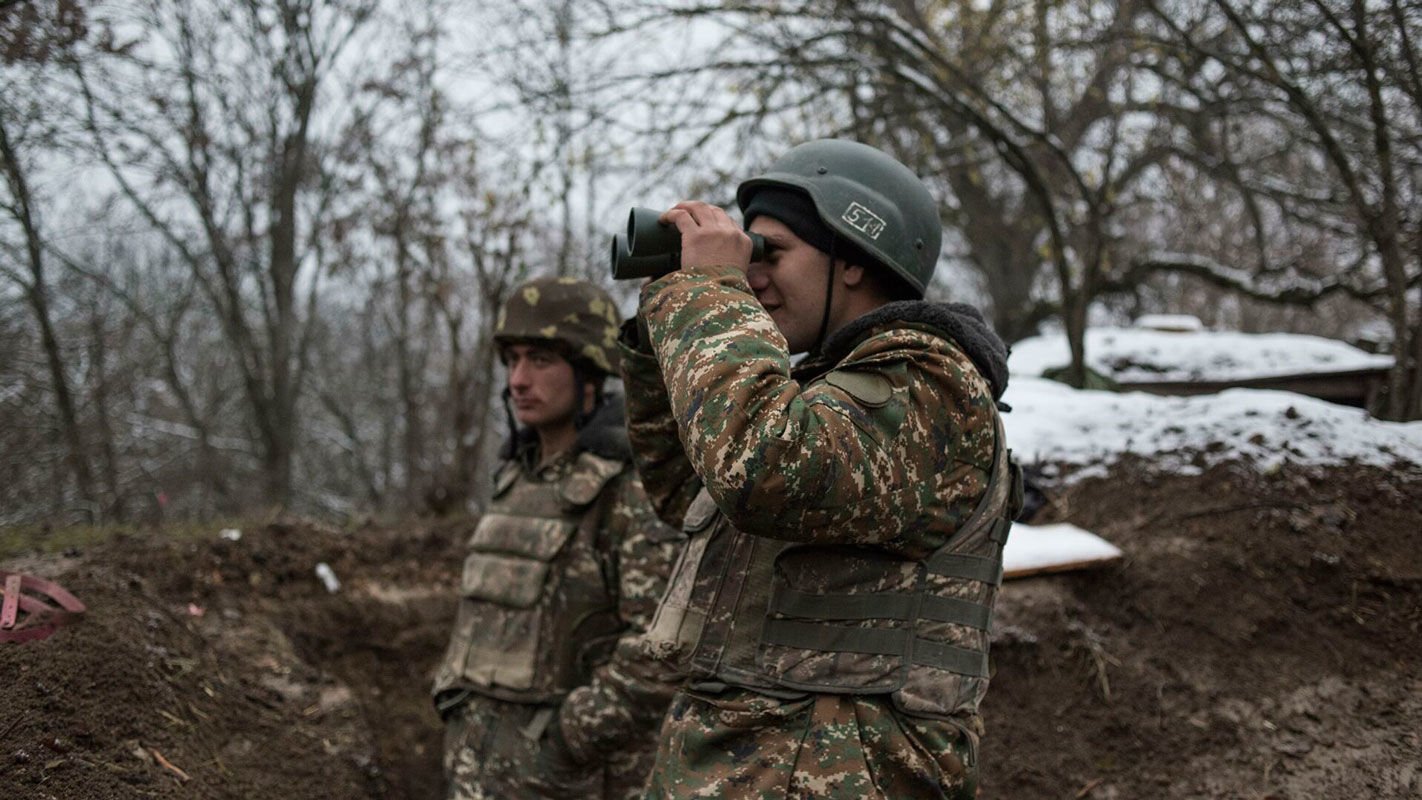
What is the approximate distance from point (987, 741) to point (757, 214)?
2231 mm

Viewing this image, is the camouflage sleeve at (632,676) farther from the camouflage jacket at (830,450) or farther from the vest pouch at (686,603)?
the camouflage jacket at (830,450)

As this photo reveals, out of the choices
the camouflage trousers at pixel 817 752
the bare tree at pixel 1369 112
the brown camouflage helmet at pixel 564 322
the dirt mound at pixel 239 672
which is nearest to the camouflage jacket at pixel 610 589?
the brown camouflage helmet at pixel 564 322

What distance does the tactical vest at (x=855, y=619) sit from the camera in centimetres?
166

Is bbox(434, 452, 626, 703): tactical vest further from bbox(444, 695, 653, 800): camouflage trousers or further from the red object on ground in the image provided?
the red object on ground

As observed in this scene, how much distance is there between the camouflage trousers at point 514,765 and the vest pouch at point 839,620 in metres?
1.28

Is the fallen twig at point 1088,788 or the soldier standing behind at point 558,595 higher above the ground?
the soldier standing behind at point 558,595

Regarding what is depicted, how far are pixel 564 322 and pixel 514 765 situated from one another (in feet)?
4.87

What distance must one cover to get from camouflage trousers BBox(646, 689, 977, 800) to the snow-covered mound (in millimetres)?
2801

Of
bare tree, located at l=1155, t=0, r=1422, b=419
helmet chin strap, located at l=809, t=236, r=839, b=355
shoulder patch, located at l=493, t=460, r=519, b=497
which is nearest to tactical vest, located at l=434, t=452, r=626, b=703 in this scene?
shoulder patch, located at l=493, t=460, r=519, b=497

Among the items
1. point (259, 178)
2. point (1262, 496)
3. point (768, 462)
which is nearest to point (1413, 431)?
point (1262, 496)

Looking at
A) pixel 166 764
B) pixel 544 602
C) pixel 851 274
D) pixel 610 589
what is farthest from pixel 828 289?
pixel 166 764

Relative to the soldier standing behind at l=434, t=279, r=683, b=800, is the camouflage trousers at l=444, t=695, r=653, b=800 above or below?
below

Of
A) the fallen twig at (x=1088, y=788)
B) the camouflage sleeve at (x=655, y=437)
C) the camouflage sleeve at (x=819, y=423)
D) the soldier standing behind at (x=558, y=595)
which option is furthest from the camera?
the fallen twig at (x=1088, y=788)

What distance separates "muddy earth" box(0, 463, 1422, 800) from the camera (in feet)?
7.97
